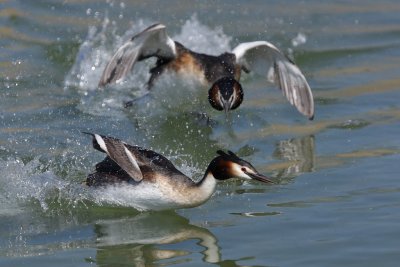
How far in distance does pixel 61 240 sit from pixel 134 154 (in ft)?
3.93

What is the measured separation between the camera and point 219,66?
44.4ft

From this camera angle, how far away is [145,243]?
28.7 ft

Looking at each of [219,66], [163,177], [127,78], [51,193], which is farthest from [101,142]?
[127,78]

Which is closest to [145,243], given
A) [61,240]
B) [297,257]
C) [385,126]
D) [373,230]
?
[61,240]

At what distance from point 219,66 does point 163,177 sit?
4375mm

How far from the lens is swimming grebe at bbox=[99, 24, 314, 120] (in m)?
12.6

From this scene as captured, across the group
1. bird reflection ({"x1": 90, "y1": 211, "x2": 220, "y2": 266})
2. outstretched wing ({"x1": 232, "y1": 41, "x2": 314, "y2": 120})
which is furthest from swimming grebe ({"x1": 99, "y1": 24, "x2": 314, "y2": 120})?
bird reflection ({"x1": 90, "y1": 211, "x2": 220, "y2": 266})

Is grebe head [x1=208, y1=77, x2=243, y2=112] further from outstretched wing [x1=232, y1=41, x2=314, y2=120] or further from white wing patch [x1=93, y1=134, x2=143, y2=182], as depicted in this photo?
white wing patch [x1=93, y1=134, x2=143, y2=182]

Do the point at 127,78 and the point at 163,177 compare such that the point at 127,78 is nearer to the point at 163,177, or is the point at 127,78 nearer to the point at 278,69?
the point at 278,69

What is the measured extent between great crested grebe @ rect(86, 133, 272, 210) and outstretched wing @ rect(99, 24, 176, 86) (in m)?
3.08

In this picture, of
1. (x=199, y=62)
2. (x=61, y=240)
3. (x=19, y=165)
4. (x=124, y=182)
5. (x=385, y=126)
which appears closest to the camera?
(x=61, y=240)

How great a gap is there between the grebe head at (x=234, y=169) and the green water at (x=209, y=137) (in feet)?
1.31

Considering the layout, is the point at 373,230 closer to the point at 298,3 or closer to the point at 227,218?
the point at 227,218

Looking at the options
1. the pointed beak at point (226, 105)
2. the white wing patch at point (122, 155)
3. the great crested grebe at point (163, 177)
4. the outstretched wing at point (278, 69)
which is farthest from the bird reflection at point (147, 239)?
the outstretched wing at point (278, 69)
